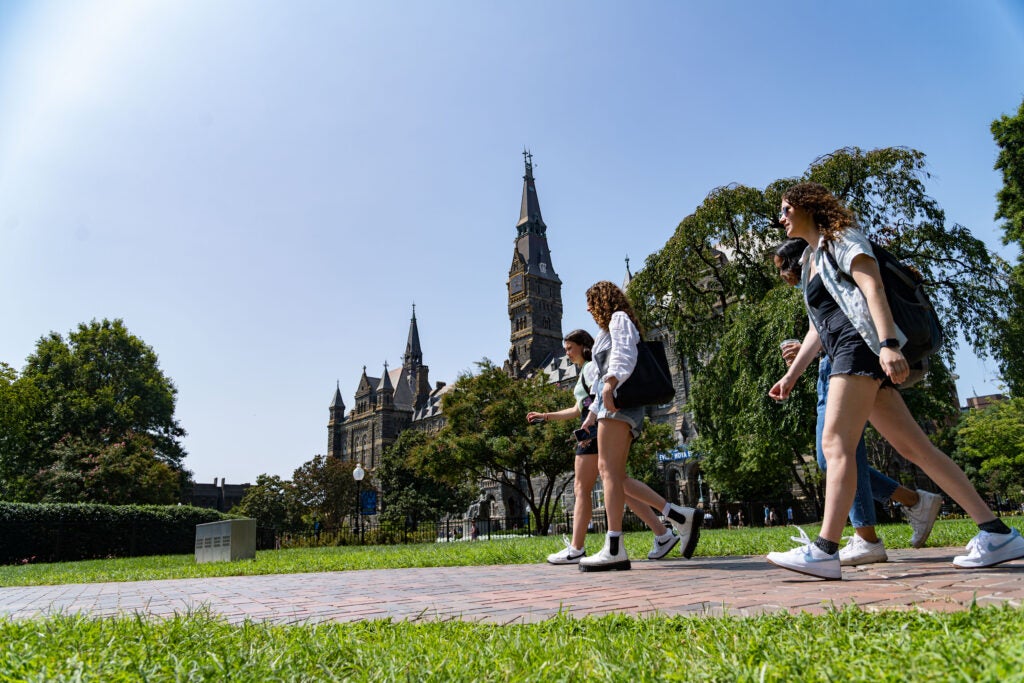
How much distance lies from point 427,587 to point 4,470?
123ft

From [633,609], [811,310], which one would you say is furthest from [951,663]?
[811,310]

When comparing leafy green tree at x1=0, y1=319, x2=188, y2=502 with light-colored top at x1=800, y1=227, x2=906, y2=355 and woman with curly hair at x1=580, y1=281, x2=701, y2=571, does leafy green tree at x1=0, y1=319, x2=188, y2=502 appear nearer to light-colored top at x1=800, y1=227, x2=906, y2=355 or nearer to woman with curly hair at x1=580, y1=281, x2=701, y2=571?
woman with curly hair at x1=580, y1=281, x2=701, y2=571

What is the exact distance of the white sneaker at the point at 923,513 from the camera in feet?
15.3

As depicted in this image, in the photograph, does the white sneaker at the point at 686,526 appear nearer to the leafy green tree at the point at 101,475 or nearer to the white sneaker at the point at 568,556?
the white sneaker at the point at 568,556

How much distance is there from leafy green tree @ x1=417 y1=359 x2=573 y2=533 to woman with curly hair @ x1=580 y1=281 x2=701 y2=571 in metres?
18.7

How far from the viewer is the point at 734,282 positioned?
1930cm

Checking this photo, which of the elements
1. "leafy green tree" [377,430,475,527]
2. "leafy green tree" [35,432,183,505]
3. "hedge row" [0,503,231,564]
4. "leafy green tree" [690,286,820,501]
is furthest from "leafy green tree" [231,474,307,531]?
"leafy green tree" [690,286,820,501]

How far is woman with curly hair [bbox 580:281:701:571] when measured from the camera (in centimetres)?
470

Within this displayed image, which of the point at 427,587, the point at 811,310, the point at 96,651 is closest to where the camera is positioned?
the point at 96,651

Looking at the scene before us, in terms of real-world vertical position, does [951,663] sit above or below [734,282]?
below

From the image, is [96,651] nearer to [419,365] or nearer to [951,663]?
[951,663]

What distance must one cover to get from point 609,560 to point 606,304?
1.86 meters

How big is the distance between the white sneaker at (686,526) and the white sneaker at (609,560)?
85 cm

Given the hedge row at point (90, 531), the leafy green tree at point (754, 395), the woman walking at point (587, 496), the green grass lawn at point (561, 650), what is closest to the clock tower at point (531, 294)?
the hedge row at point (90, 531)
